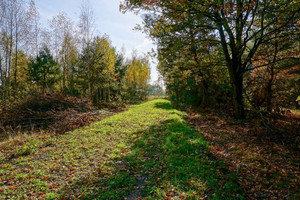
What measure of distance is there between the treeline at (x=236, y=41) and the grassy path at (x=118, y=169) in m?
3.01

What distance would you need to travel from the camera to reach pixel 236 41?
723cm

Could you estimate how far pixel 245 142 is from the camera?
553cm

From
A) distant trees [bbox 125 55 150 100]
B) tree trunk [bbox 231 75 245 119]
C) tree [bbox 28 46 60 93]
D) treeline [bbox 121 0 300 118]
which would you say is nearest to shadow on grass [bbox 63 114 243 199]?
treeline [bbox 121 0 300 118]

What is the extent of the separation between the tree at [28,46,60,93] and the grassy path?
14580 mm

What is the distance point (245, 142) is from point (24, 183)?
706 centimetres

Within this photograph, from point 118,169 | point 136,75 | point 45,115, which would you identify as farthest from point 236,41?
point 136,75

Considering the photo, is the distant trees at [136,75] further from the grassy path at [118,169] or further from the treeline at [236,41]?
the grassy path at [118,169]

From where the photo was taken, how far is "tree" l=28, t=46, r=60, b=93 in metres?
17.5

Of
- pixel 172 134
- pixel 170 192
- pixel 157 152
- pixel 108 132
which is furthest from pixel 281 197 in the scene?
pixel 108 132

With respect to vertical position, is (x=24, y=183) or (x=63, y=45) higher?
(x=63, y=45)

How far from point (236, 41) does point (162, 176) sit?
23.4 ft

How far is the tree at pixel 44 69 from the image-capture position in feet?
57.4

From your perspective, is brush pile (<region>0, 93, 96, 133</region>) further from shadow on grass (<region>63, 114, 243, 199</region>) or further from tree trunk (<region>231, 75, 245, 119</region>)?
tree trunk (<region>231, 75, 245, 119</region>)

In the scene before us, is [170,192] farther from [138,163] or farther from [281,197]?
[281,197]
